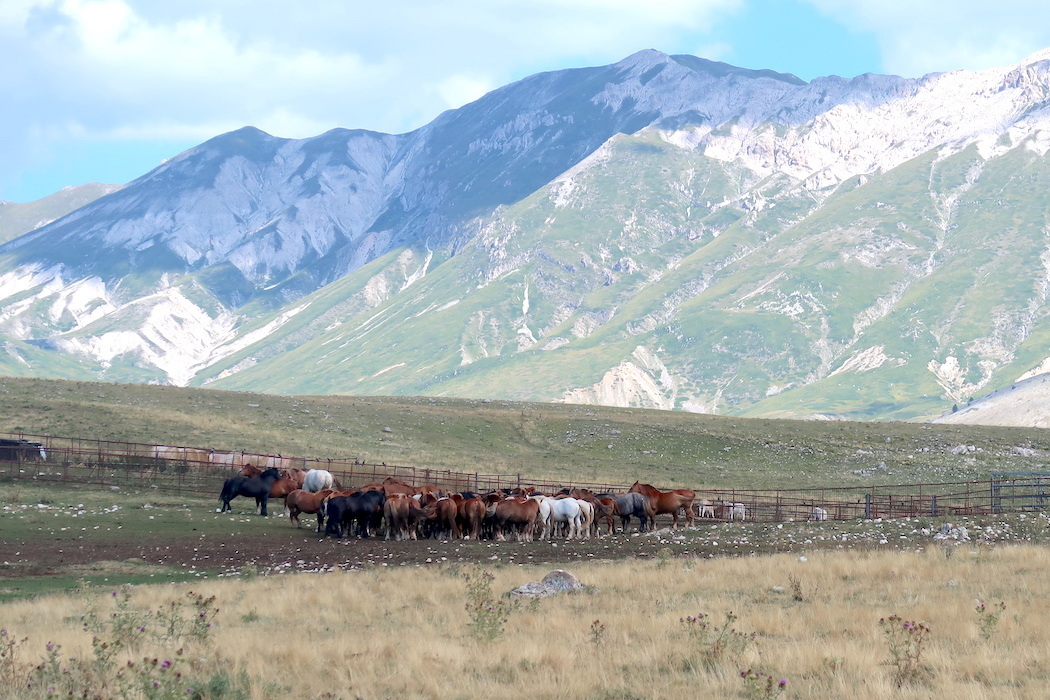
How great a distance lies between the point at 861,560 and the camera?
84.7 ft

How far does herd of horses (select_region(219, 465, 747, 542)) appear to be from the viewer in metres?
38.1

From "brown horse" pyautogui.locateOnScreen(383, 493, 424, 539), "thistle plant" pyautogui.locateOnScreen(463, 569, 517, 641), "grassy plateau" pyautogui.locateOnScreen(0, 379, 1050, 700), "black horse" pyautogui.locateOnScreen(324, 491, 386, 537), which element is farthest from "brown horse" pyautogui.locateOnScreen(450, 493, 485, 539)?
"thistle plant" pyautogui.locateOnScreen(463, 569, 517, 641)

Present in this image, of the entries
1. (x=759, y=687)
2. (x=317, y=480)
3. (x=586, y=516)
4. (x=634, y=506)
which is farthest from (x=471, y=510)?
(x=759, y=687)

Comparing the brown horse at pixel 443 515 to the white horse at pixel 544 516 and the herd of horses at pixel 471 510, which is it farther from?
the white horse at pixel 544 516

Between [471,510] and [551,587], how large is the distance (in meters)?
15.2

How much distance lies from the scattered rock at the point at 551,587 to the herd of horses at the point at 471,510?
1376cm

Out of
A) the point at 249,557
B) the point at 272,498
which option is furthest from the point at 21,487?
the point at 249,557

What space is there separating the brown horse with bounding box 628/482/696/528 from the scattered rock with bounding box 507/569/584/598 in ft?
59.5

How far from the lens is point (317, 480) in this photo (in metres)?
45.3

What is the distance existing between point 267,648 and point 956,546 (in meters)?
20.9

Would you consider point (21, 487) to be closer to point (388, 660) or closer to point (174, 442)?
point (174, 442)

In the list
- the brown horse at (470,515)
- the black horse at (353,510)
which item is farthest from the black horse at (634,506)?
the black horse at (353,510)

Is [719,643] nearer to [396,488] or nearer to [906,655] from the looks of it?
[906,655]

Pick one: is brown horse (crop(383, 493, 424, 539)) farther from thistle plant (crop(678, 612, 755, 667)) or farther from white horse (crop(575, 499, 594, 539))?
thistle plant (crop(678, 612, 755, 667))
